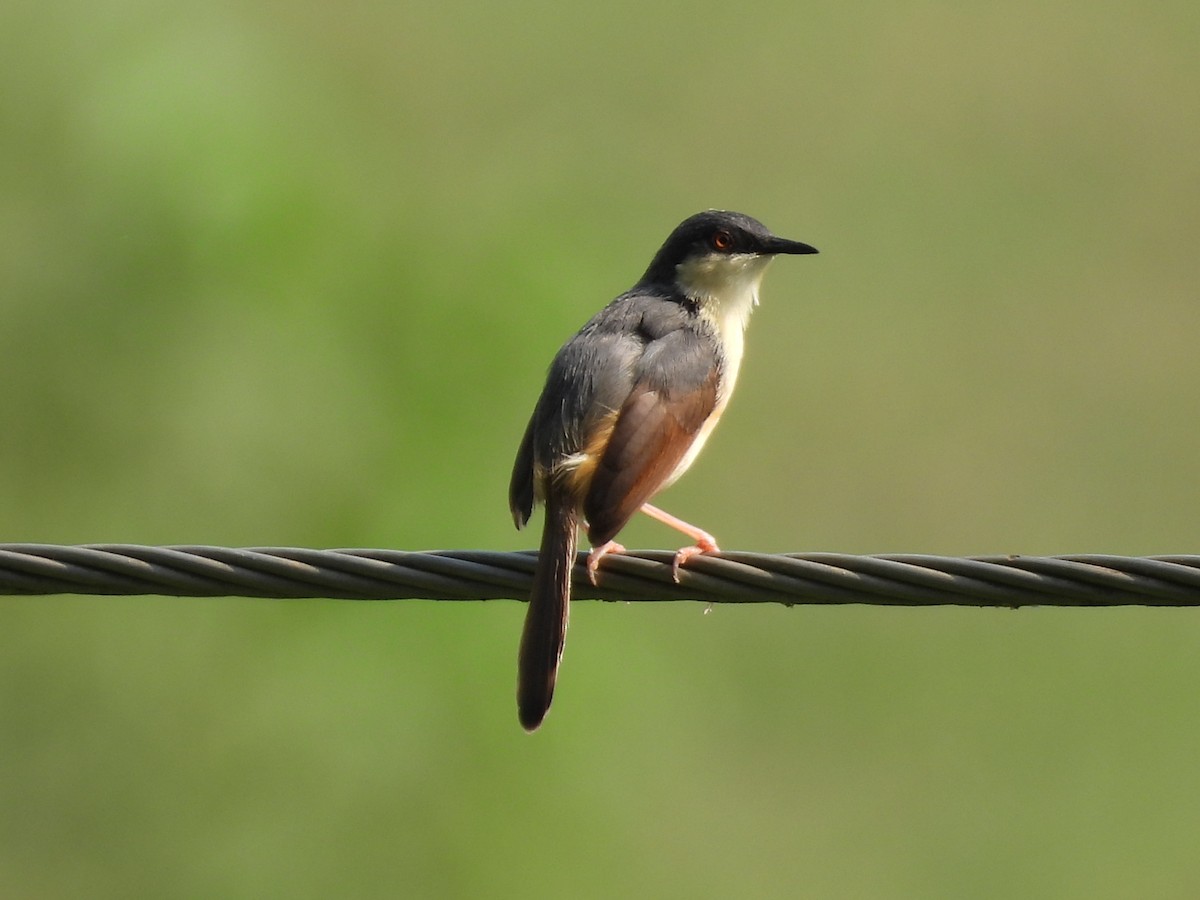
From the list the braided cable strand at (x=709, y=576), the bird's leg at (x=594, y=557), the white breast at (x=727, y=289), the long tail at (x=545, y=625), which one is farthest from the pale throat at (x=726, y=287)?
the braided cable strand at (x=709, y=576)

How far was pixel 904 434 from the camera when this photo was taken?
52.0 feet

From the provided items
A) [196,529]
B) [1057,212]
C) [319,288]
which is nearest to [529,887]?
[196,529]

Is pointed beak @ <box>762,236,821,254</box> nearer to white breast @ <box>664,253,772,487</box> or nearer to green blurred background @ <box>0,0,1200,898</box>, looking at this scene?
white breast @ <box>664,253,772,487</box>

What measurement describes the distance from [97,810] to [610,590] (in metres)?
7.14

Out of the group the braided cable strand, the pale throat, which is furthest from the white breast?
the braided cable strand

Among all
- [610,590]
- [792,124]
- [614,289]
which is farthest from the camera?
[792,124]

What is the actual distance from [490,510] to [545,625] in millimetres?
7321

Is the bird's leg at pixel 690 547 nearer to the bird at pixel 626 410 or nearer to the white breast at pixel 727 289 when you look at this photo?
the bird at pixel 626 410

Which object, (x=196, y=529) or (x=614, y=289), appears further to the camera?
(x=614, y=289)

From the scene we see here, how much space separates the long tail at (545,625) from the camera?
5.00 metres

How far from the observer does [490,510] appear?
12.3 metres

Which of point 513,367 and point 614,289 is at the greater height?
point 614,289

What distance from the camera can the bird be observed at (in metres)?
5.12

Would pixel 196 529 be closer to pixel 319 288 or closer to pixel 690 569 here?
pixel 319 288
